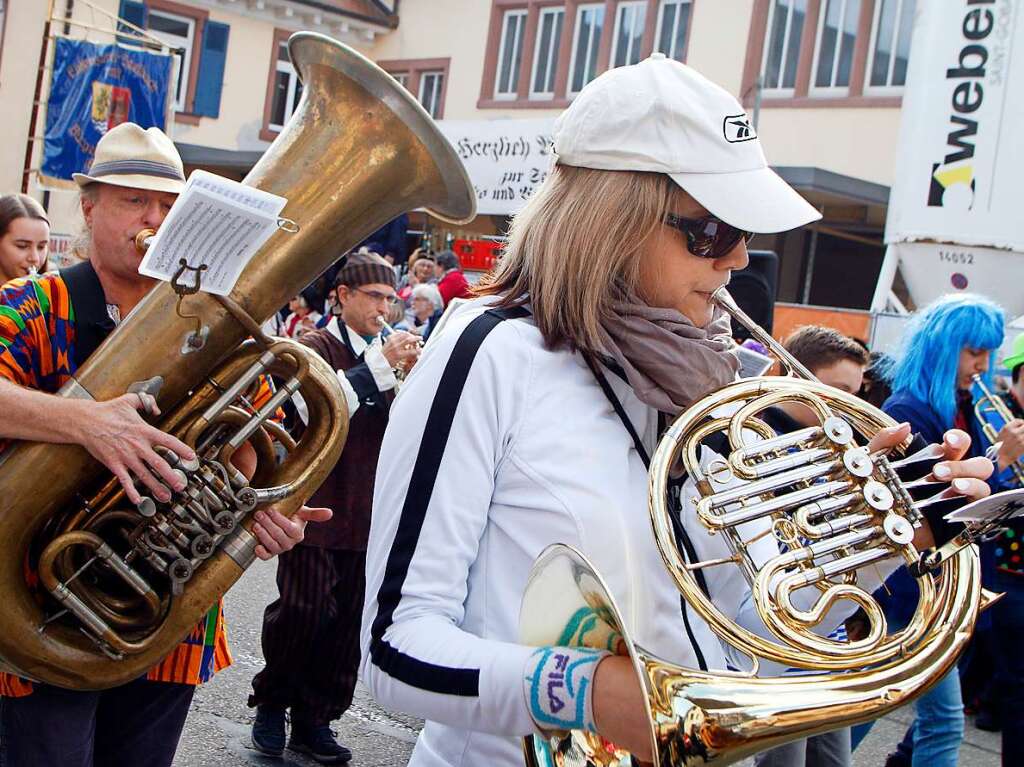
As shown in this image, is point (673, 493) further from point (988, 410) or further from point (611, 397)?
point (988, 410)

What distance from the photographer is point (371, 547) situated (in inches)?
69.0

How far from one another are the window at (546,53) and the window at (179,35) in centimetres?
668

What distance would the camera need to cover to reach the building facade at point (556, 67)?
55.0ft

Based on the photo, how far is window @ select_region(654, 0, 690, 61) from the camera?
18.9 metres

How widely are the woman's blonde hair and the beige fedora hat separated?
1344 mm

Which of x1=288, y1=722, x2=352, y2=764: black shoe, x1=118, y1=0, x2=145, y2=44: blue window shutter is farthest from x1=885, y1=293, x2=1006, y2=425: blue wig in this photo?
x1=118, y1=0, x2=145, y2=44: blue window shutter

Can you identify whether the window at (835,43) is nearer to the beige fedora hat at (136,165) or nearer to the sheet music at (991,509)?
the beige fedora hat at (136,165)

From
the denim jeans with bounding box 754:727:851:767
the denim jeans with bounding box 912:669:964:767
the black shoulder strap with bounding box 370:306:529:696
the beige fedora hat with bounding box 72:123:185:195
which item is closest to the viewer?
the black shoulder strap with bounding box 370:306:529:696

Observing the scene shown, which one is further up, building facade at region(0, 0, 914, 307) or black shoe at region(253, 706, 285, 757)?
building facade at region(0, 0, 914, 307)

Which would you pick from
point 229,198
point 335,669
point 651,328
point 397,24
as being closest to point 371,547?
point 651,328

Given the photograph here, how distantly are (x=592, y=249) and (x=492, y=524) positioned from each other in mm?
435

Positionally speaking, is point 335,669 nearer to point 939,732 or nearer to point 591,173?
point 939,732

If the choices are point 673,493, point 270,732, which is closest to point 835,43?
point 270,732

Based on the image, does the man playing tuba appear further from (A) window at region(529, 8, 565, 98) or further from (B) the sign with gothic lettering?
(A) window at region(529, 8, 565, 98)
